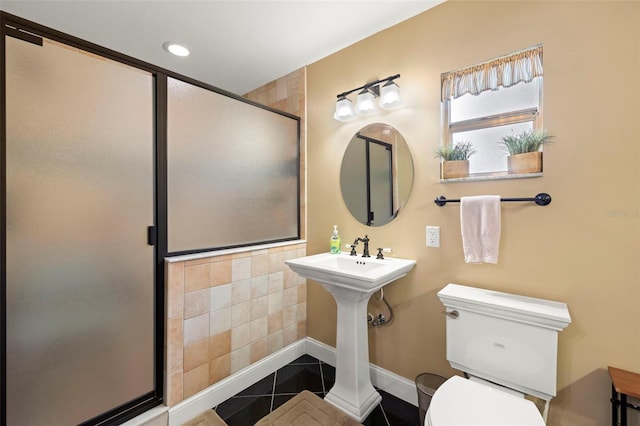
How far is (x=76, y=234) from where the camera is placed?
1.32 meters

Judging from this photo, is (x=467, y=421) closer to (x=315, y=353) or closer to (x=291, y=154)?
(x=315, y=353)

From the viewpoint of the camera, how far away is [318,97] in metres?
2.38

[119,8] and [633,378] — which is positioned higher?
[119,8]

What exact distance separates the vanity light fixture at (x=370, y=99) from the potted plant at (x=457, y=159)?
497mm

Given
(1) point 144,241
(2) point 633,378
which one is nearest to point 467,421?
(2) point 633,378

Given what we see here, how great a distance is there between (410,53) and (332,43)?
638 millimetres

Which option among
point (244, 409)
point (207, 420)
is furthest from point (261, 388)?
point (207, 420)

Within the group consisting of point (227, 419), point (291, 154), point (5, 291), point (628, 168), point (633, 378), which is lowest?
point (227, 419)

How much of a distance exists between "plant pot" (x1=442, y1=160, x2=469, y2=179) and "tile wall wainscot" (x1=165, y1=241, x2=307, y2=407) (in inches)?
51.8

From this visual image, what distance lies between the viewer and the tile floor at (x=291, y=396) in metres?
1.68

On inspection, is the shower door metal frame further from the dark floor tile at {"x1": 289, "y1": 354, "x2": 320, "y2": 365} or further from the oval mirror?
the oval mirror

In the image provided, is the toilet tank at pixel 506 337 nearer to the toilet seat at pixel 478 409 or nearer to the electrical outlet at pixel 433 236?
the toilet seat at pixel 478 409

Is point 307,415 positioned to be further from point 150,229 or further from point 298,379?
point 150,229

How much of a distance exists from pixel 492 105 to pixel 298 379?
7.37 feet
